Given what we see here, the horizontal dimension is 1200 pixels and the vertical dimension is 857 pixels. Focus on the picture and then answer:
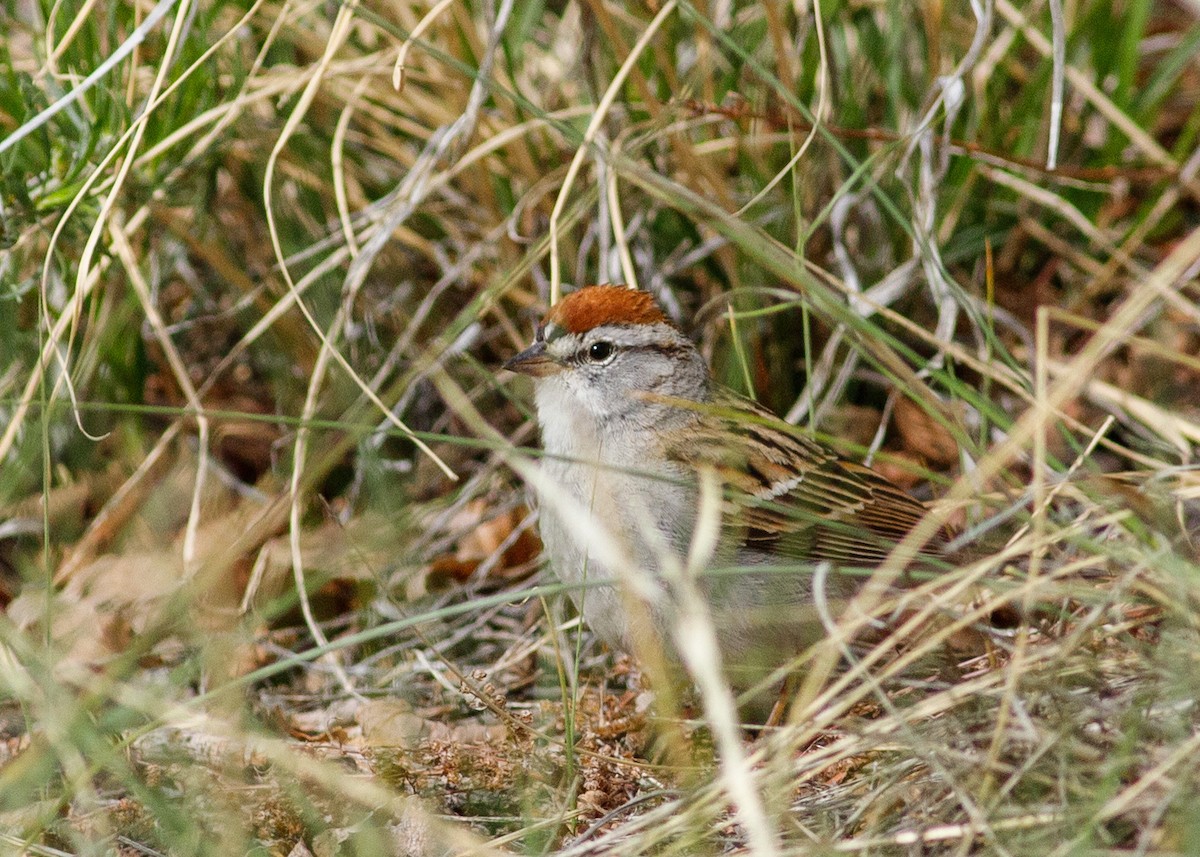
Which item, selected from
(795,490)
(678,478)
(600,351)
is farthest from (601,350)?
(795,490)

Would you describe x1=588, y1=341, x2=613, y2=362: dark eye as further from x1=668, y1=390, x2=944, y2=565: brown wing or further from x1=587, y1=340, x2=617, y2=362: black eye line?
x1=668, y1=390, x2=944, y2=565: brown wing

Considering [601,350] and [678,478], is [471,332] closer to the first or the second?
[601,350]

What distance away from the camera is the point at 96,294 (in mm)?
3604

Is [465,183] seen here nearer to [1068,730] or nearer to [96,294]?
[96,294]

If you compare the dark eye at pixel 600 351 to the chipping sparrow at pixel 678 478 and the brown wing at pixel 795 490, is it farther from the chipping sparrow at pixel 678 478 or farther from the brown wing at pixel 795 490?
the brown wing at pixel 795 490

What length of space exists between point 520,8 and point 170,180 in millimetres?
1130

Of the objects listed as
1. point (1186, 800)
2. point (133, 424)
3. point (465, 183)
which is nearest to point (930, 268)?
point (465, 183)

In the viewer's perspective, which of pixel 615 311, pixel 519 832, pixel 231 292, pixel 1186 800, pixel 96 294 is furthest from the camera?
pixel 231 292

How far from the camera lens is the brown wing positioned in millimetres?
3168

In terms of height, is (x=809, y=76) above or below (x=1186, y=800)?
above

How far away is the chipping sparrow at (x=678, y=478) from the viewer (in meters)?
2.94

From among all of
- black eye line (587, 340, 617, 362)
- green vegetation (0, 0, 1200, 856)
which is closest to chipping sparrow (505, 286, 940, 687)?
black eye line (587, 340, 617, 362)

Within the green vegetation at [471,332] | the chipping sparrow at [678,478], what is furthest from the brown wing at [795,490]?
the green vegetation at [471,332]

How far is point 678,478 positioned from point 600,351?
393 millimetres
